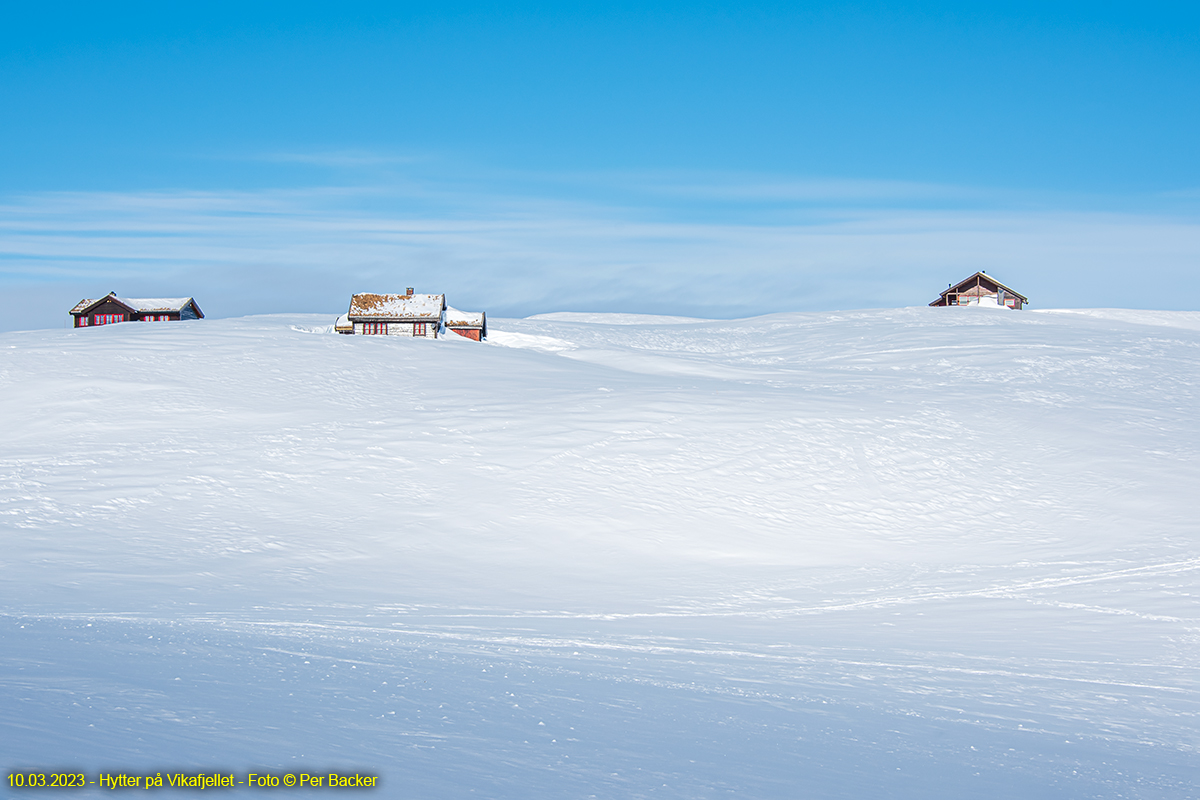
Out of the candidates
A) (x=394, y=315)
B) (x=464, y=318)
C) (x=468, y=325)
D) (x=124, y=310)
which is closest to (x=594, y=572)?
(x=394, y=315)

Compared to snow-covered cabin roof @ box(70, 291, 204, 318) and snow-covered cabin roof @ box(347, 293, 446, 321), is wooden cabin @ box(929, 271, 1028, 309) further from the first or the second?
snow-covered cabin roof @ box(70, 291, 204, 318)

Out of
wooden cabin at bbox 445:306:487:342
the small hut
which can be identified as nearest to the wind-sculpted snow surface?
the small hut

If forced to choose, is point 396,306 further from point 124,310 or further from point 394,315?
point 124,310

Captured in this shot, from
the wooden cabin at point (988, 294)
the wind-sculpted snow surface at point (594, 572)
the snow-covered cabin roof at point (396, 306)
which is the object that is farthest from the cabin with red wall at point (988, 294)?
the snow-covered cabin roof at point (396, 306)

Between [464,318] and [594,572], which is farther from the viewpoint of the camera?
[464,318]

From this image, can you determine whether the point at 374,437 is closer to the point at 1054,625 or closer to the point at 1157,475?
the point at 1054,625

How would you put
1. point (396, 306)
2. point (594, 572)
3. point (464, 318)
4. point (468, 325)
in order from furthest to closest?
point (464, 318) < point (468, 325) < point (396, 306) < point (594, 572)

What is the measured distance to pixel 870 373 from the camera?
115 ft

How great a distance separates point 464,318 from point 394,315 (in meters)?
6.33

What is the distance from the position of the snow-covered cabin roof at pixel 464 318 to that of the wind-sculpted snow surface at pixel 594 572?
2052 cm

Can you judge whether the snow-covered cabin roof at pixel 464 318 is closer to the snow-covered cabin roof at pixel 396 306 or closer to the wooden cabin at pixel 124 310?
the snow-covered cabin roof at pixel 396 306

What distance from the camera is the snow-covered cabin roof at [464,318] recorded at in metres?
55.2

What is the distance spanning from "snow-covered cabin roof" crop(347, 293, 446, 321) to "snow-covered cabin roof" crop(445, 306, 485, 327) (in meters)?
2.86

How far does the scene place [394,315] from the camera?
50312 mm
